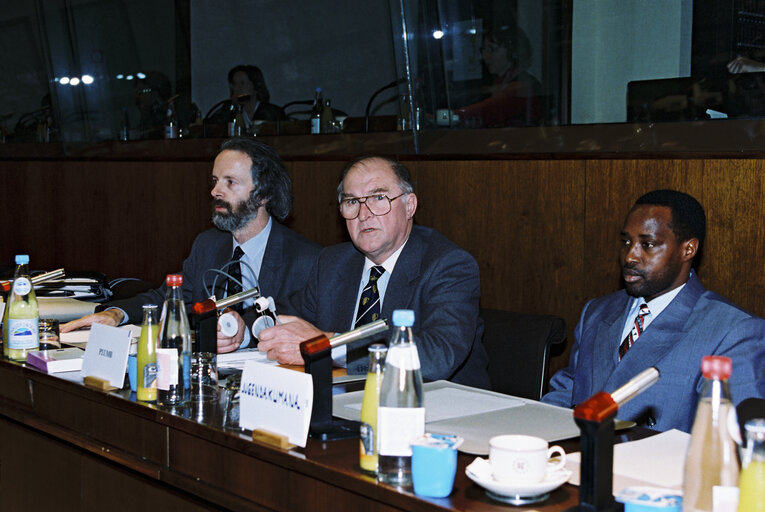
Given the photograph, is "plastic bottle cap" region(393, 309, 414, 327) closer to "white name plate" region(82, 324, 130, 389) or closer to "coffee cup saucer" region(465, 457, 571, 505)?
"coffee cup saucer" region(465, 457, 571, 505)

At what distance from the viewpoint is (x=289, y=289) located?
10.6ft

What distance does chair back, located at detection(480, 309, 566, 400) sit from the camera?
248 centimetres

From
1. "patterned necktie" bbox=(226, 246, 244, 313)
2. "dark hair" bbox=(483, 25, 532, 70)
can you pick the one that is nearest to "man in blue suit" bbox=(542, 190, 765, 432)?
"patterned necktie" bbox=(226, 246, 244, 313)

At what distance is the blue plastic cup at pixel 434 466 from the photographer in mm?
1335

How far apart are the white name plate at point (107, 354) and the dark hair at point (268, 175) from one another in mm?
1253

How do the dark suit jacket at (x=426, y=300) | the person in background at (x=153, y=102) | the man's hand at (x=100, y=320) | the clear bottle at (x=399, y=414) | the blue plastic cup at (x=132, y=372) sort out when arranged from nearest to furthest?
1. the clear bottle at (x=399, y=414)
2. the blue plastic cup at (x=132, y=372)
3. the dark suit jacket at (x=426, y=300)
4. the man's hand at (x=100, y=320)
5. the person in background at (x=153, y=102)

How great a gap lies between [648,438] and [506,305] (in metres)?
1.83

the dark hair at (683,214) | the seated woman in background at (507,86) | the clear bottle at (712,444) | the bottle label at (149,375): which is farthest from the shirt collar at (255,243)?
the clear bottle at (712,444)

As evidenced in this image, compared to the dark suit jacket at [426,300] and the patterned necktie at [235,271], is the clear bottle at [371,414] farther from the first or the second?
the patterned necktie at [235,271]

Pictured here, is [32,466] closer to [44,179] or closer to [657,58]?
[657,58]

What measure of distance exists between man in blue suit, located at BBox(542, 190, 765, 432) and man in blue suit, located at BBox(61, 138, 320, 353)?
1193mm

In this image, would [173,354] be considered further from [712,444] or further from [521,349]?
[712,444]

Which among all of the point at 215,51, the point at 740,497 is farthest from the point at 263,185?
the point at 215,51

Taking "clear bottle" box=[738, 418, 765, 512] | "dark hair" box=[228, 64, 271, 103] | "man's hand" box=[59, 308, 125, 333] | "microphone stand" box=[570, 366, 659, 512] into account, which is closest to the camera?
"clear bottle" box=[738, 418, 765, 512]
